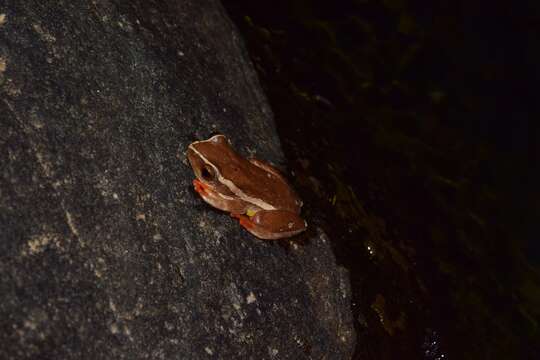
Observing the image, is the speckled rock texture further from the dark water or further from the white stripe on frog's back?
the dark water

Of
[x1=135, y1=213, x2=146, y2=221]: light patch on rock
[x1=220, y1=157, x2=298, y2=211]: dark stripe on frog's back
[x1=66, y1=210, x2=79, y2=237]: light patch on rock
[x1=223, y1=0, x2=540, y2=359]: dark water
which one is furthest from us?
[x1=223, y1=0, x2=540, y2=359]: dark water

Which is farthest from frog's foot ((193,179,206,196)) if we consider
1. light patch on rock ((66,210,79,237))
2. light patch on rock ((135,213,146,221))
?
light patch on rock ((66,210,79,237))

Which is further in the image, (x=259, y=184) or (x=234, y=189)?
(x=259, y=184)

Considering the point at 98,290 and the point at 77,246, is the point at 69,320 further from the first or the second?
the point at 77,246

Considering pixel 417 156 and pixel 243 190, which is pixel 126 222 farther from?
pixel 417 156

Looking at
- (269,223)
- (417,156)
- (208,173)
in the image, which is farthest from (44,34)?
(417,156)

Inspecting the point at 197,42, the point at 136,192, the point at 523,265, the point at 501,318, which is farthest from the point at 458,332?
the point at 197,42
